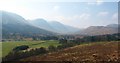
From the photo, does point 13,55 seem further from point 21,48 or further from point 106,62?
point 106,62

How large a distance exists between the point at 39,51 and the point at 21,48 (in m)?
12.2

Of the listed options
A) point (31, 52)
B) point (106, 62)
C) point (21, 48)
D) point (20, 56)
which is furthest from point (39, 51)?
point (106, 62)

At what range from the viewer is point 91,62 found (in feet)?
113

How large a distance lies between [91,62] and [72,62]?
320cm

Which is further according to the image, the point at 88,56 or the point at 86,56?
the point at 86,56

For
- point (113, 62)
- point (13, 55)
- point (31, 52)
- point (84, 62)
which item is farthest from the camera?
point (31, 52)

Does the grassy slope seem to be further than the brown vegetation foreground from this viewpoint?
Yes

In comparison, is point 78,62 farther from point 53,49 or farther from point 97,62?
point 53,49

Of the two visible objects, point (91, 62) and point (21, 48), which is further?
point (21, 48)

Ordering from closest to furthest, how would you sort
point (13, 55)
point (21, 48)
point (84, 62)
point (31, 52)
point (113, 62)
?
point (113, 62) < point (84, 62) < point (13, 55) < point (31, 52) < point (21, 48)

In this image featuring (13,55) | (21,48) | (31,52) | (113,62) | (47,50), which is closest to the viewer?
(113,62)

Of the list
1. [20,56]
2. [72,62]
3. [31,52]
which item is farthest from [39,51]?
[72,62]

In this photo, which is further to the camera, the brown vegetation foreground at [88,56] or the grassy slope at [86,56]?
the grassy slope at [86,56]

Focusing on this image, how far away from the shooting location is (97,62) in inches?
1335
